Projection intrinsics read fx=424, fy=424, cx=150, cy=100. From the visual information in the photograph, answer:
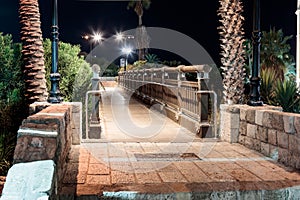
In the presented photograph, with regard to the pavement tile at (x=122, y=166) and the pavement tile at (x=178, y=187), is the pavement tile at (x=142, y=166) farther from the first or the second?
the pavement tile at (x=178, y=187)

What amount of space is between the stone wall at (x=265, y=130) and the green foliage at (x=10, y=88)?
4828 millimetres

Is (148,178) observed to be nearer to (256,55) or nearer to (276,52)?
(256,55)

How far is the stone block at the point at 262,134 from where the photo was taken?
7.07 m

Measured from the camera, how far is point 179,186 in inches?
201

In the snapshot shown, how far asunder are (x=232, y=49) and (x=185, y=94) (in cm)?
468

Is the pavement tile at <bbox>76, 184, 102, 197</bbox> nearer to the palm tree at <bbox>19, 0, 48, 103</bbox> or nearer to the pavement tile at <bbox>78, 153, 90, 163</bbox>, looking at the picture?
the pavement tile at <bbox>78, 153, 90, 163</bbox>

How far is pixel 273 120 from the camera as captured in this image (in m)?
6.71

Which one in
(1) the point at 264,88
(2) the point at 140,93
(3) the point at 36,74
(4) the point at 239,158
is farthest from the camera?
(2) the point at 140,93

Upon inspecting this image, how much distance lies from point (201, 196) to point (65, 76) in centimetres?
758

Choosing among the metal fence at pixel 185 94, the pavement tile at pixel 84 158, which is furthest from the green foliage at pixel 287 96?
the pavement tile at pixel 84 158

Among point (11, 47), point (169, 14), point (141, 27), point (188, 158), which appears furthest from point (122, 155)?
point (169, 14)

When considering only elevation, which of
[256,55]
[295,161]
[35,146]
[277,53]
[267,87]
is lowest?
[295,161]

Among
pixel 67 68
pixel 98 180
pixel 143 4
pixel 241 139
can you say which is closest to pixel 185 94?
pixel 241 139

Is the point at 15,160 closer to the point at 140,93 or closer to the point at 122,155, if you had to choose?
the point at 122,155
